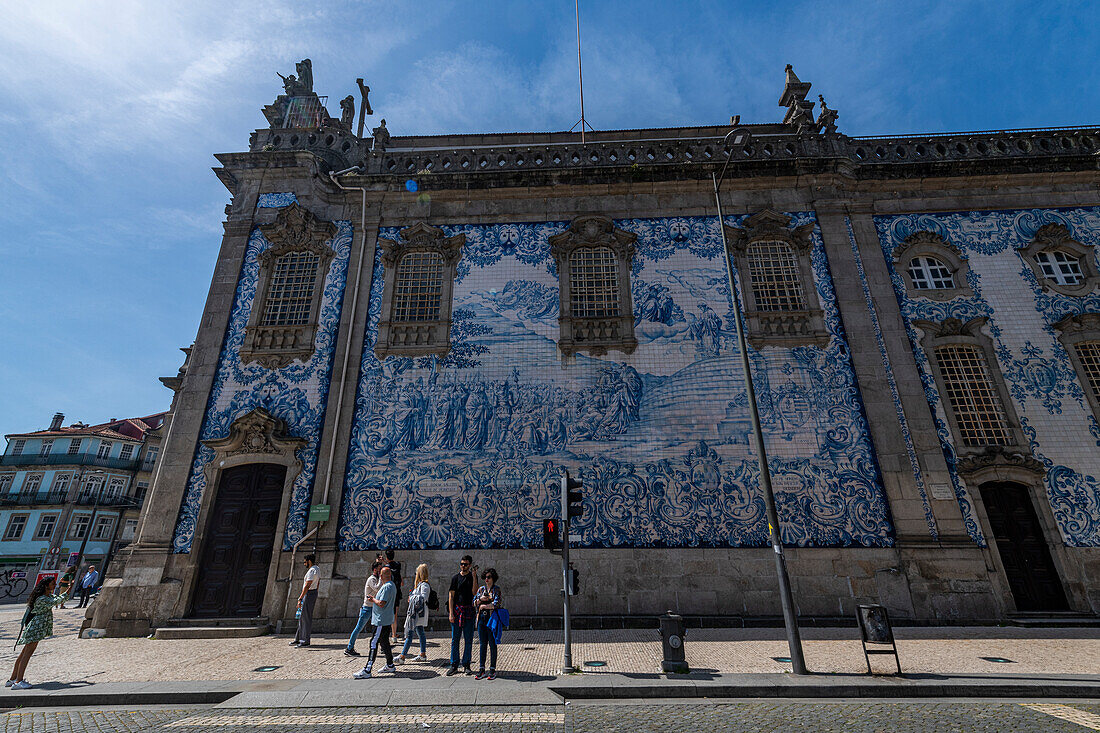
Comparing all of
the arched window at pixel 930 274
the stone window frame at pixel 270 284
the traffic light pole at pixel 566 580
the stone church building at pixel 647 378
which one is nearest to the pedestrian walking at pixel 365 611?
the stone church building at pixel 647 378

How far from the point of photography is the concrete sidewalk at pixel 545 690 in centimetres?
602

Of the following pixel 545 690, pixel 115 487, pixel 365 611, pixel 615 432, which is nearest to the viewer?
pixel 545 690

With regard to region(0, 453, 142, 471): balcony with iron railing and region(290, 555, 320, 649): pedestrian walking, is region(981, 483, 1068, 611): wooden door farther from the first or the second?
region(0, 453, 142, 471): balcony with iron railing

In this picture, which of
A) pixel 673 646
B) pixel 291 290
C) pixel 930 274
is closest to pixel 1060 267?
pixel 930 274

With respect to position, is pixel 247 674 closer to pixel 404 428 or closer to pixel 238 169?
→ pixel 404 428

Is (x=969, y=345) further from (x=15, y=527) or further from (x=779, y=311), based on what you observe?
(x=15, y=527)

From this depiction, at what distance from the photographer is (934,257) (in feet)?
45.8

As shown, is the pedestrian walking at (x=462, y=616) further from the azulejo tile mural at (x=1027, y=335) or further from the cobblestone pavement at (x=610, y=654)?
the azulejo tile mural at (x=1027, y=335)

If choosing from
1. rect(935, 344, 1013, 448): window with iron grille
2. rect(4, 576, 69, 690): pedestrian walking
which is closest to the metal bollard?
rect(4, 576, 69, 690): pedestrian walking

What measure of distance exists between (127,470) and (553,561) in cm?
4286

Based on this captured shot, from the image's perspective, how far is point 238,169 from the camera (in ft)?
49.3

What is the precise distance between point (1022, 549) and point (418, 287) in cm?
1524

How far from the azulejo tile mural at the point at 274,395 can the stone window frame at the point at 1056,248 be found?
1833 centimetres

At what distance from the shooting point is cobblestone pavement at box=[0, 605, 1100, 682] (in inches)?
285
